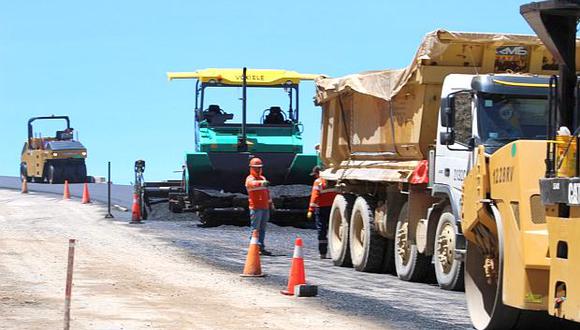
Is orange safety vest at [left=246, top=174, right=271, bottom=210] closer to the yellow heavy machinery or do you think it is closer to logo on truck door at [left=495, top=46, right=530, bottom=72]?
logo on truck door at [left=495, top=46, right=530, bottom=72]

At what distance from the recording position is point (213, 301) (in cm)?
1361

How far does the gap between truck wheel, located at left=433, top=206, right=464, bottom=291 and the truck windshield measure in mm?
1218

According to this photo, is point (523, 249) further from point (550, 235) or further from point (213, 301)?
point (213, 301)

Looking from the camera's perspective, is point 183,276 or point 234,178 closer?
point 183,276

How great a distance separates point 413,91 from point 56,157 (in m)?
35.9

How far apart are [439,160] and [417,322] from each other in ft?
12.2

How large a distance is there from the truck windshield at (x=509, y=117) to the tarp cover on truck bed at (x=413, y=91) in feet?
5.22

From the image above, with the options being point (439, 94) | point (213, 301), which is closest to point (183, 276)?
point (213, 301)

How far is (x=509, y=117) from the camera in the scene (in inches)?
559

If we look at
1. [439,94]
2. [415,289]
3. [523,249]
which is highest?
[439,94]

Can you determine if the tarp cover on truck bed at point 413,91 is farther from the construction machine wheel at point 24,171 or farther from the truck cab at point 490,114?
the construction machine wheel at point 24,171

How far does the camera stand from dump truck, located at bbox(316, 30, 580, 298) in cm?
1425

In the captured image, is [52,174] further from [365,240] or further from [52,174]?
[365,240]

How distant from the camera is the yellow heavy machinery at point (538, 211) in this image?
344 inches
